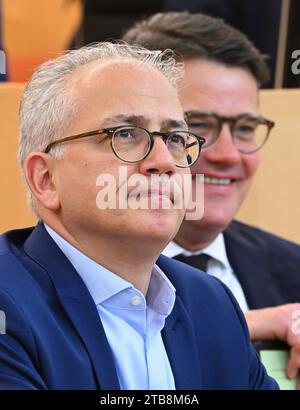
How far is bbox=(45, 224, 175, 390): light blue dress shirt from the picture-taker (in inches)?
56.5

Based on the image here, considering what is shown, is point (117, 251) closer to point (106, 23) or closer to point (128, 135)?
point (128, 135)

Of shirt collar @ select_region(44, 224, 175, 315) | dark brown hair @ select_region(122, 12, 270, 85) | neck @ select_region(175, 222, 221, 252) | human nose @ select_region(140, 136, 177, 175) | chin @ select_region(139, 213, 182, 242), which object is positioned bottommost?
neck @ select_region(175, 222, 221, 252)

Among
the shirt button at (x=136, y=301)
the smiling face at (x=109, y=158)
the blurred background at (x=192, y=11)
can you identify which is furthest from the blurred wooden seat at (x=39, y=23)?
the shirt button at (x=136, y=301)

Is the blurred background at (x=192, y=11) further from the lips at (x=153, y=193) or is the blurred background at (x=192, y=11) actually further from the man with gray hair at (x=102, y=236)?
the lips at (x=153, y=193)

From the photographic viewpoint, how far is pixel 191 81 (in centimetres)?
221

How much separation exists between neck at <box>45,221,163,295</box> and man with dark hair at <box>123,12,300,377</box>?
0.70m

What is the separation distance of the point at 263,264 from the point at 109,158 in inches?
39.1

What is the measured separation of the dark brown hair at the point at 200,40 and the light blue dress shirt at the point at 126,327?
2.99 ft

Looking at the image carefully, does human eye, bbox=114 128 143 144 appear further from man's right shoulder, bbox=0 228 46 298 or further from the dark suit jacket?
the dark suit jacket

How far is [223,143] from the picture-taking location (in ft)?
7.19

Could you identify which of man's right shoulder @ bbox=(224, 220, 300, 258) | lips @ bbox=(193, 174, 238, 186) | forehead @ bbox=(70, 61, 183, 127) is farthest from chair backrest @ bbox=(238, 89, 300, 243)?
forehead @ bbox=(70, 61, 183, 127)

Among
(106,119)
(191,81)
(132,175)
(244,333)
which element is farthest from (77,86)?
(191,81)

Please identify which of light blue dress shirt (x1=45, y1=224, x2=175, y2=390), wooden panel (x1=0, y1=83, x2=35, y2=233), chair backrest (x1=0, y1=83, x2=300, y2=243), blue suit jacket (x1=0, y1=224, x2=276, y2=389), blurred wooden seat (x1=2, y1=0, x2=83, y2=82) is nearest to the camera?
blue suit jacket (x1=0, y1=224, x2=276, y2=389)

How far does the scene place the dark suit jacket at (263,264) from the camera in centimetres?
222
